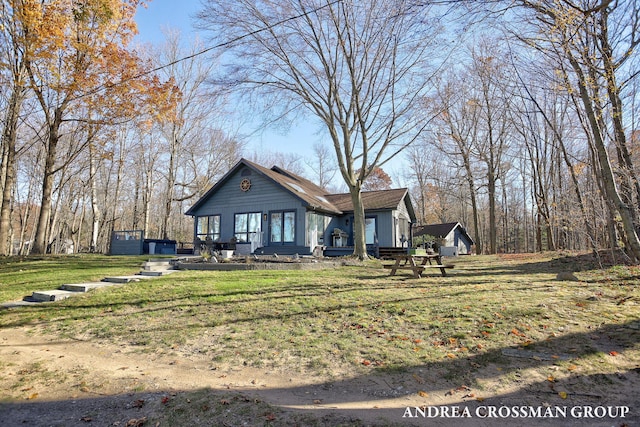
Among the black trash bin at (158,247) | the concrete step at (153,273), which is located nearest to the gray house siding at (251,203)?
the black trash bin at (158,247)

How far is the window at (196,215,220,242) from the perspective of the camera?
71.1ft

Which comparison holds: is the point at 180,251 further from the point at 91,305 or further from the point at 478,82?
the point at 478,82

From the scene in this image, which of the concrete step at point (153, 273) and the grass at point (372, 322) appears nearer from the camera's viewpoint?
the grass at point (372, 322)

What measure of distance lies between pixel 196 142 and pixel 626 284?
94.3 ft

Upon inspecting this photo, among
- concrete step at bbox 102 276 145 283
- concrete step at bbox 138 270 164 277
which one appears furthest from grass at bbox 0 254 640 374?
concrete step at bbox 138 270 164 277

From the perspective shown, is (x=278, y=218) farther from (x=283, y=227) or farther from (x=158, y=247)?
(x=158, y=247)

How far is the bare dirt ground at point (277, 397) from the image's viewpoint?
3.11 m

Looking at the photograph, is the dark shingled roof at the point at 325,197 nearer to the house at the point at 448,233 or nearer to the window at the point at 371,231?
the window at the point at 371,231

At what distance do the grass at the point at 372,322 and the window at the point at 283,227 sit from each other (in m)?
10.6

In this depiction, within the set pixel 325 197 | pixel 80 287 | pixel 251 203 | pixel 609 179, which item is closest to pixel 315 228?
pixel 251 203

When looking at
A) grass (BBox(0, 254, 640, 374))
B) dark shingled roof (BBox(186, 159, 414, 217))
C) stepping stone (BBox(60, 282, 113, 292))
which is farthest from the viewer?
dark shingled roof (BBox(186, 159, 414, 217))

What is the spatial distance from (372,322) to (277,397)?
2378mm

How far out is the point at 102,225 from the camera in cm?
4072

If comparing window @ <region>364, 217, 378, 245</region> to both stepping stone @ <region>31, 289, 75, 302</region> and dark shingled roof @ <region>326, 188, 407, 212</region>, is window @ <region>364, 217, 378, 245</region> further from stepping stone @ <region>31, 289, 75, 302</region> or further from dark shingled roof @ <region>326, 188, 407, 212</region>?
stepping stone @ <region>31, 289, 75, 302</region>
